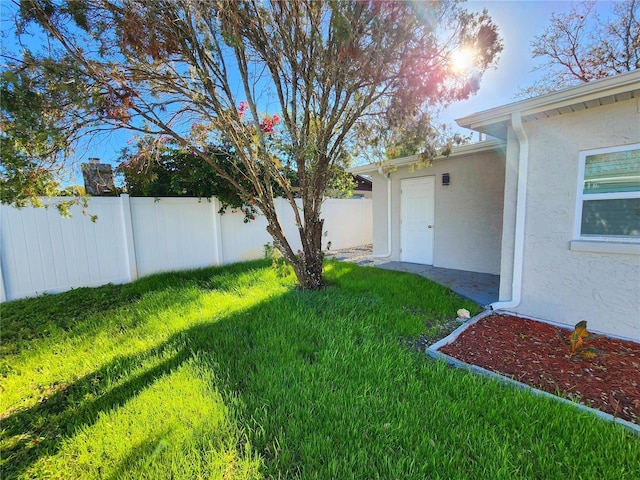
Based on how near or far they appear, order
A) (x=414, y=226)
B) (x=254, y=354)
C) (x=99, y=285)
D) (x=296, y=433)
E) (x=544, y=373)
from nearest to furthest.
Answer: (x=296, y=433) < (x=544, y=373) < (x=254, y=354) < (x=99, y=285) < (x=414, y=226)

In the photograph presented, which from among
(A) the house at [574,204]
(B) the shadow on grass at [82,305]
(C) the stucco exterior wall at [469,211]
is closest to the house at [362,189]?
(C) the stucco exterior wall at [469,211]

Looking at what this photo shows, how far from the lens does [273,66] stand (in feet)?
14.8

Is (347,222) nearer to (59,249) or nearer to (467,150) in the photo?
(467,150)

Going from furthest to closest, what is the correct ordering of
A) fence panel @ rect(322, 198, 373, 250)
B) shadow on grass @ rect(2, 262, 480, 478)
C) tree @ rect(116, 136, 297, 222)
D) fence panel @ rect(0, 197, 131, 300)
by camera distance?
fence panel @ rect(322, 198, 373, 250)
tree @ rect(116, 136, 297, 222)
fence panel @ rect(0, 197, 131, 300)
shadow on grass @ rect(2, 262, 480, 478)

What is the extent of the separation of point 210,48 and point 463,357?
5.15 m

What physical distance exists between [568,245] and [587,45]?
1054cm

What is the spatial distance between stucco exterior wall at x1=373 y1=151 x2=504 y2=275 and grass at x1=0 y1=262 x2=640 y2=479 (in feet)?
10.7

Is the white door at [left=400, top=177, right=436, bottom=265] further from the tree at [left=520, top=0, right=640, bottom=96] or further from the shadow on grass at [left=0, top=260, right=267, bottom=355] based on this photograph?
the tree at [left=520, top=0, right=640, bottom=96]

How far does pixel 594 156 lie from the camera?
11.9ft

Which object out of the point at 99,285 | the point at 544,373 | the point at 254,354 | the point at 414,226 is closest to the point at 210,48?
the point at 254,354

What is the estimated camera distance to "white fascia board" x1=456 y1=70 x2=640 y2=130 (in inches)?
119

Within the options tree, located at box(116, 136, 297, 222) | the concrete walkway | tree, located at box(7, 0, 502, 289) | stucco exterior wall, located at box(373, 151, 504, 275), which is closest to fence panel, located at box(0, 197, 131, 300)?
tree, located at box(116, 136, 297, 222)

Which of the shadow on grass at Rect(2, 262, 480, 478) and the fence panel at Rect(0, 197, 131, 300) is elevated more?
the fence panel at Rect(0, 197, 131, 300)

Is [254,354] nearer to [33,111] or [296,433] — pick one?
[296,433]
